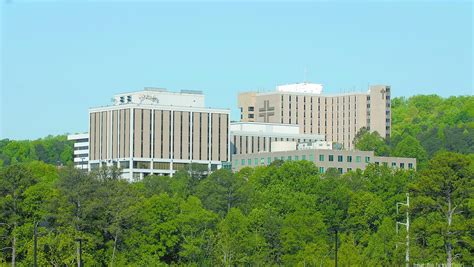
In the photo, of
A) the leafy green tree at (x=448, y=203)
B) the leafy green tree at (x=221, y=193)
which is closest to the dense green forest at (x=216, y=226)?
the leafy green tree at (x=448, y=203)

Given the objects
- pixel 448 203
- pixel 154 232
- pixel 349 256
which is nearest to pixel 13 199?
pixel 154 232

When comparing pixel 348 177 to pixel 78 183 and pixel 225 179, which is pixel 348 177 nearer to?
pixel 225 179

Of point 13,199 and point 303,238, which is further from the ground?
point 13,199

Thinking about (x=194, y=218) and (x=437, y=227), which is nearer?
(x=437, y=227)

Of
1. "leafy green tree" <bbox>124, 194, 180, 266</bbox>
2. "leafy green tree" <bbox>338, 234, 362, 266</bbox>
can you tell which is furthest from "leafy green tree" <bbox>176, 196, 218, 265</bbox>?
"leafy green tree" <bbox>338, 234, 362, 266</bbox>

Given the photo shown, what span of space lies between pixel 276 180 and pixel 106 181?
40959mm

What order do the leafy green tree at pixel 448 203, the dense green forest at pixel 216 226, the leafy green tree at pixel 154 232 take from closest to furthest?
the leafy green tree at pixel 448 203
the dense green forest at pixel 216 226
the leafy green tree at pixel 154 232

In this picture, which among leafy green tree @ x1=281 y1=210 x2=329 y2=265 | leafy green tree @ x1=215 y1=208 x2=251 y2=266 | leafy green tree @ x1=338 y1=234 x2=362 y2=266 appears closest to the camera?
leafy green tree @ x1=338 y1=234 x2=362 y2=266

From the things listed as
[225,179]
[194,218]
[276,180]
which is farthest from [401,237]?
[276,180]

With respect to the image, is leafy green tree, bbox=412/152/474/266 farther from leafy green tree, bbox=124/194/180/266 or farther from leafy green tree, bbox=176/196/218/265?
leafy green tree, bbox=124/194/180/266

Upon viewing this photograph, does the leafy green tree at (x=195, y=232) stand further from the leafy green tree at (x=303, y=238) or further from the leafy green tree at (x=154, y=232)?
the leafy green tree at (x=303, y=238)

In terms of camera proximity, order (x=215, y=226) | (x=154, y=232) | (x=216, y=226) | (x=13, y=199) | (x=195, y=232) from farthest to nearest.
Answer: (x=215, y=226) < (x=216, y=226) < (x=195, y=232) < (x=154, y=232) < (x=13, y=199)

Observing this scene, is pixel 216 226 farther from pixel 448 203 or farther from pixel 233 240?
→ pixel 448 203

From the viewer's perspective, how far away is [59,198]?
12212 cm
